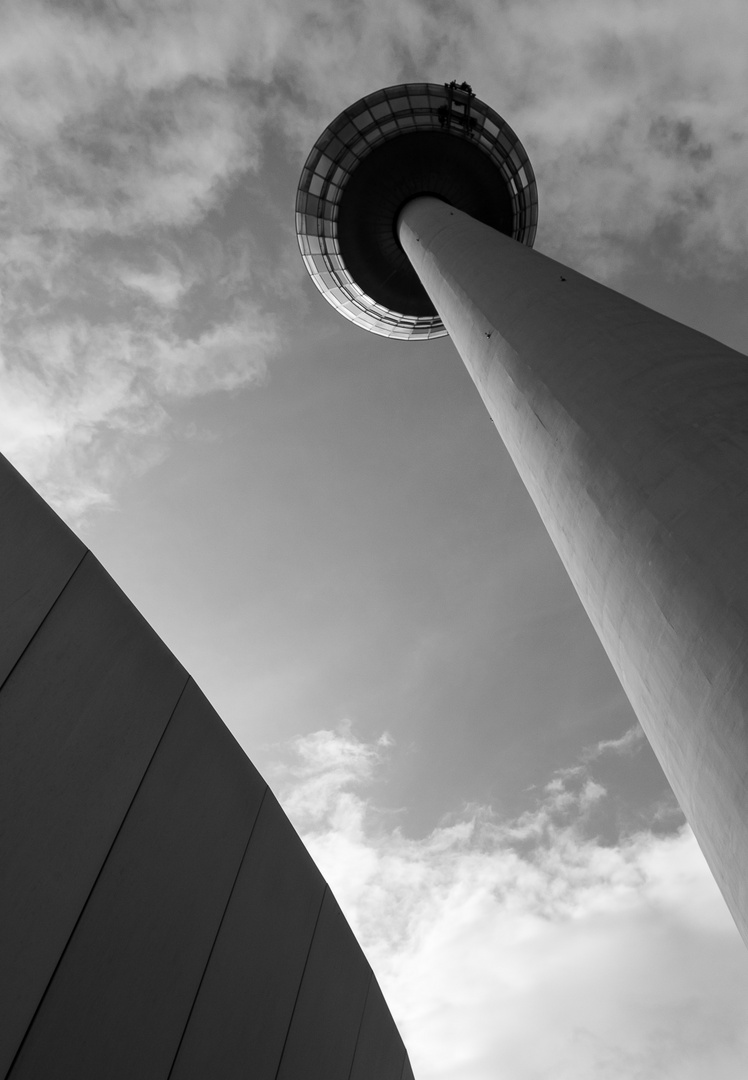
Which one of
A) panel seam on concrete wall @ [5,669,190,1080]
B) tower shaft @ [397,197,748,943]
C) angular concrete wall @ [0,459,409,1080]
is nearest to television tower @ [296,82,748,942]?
tower shaft @ [397,197,748,943]

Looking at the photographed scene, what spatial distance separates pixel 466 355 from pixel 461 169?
64.6ft

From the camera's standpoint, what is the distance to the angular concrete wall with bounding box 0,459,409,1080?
4949mm

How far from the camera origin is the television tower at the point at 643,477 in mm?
5957

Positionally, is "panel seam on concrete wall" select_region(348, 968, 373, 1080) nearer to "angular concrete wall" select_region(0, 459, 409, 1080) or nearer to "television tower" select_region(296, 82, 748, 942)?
"angular concrete wall" select_region(0, 459, 409, 1080)

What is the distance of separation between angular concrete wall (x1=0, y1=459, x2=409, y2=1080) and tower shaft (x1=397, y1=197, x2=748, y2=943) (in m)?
4.83

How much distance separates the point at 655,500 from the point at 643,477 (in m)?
0.44

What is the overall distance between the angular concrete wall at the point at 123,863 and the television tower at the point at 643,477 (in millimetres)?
4864

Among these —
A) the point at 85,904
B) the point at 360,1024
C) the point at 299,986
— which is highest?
the point at 360,1024

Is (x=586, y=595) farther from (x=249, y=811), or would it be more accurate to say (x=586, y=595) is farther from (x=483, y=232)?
(x=483, y=232)

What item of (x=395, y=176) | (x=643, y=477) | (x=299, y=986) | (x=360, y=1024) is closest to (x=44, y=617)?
(x=299, y=986)

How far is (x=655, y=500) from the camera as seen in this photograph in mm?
7230

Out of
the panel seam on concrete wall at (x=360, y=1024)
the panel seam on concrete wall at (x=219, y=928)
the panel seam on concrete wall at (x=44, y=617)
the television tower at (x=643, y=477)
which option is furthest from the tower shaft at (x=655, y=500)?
the panel seam on concrete wall at (x=44, y=617)

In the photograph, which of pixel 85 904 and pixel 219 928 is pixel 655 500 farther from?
pixel 85 904

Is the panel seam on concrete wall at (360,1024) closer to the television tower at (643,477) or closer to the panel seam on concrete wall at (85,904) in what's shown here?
the television tower at (643,477)
